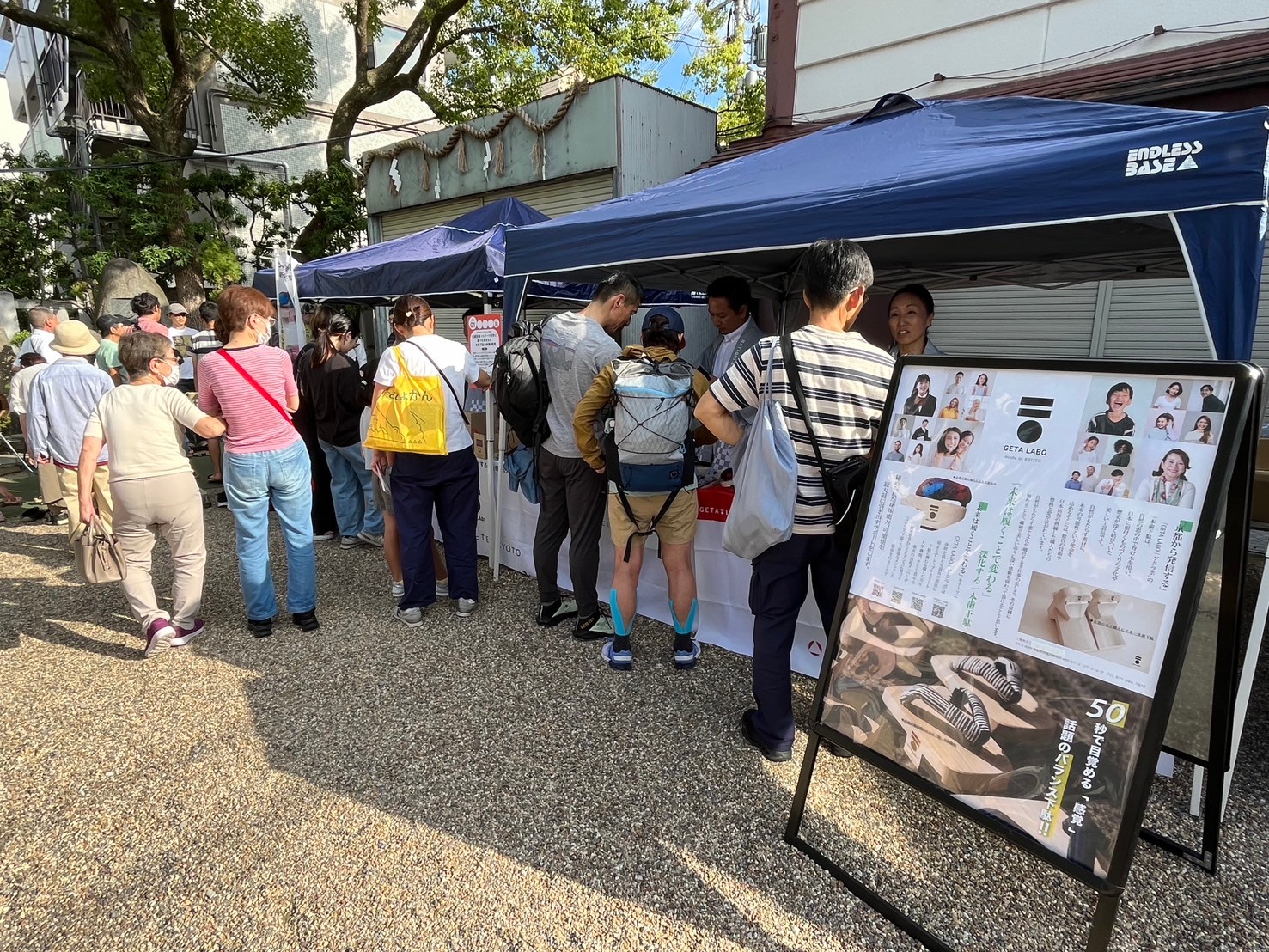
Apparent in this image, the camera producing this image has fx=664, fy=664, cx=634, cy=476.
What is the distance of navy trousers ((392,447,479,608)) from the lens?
354 centimetres

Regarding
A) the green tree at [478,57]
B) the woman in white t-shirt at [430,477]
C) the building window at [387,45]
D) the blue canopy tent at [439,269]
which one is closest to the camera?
the woman in white t-shirt at [430,477]

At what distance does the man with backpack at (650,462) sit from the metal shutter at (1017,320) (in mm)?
3679

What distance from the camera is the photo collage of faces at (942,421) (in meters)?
1.75

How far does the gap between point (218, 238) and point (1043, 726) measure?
14293 mm

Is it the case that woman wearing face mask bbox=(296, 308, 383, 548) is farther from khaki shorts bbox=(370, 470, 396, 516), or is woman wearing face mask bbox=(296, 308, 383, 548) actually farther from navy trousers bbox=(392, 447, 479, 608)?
navy trousers bbox=(392, 447, 479, 608)

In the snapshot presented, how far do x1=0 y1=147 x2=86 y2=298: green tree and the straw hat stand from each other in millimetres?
9022

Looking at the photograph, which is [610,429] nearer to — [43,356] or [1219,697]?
[1219,697]

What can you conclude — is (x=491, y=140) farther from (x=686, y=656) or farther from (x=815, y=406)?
(x=815, y=406)

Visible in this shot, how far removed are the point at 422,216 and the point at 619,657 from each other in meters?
9.79

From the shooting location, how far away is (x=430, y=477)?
3.54 m

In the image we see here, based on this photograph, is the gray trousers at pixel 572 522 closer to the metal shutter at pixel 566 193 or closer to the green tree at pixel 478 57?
the metal shutter at pixel 566 193

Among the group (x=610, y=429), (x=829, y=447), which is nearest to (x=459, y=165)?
(x=610, y=429)

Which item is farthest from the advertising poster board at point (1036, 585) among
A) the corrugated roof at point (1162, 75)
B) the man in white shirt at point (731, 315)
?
the corrugated roof at point (1162, 75)

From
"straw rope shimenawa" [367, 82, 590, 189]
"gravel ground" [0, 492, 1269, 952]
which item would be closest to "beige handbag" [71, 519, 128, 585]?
"gravel ground" [0, 492, 1269, 952]
